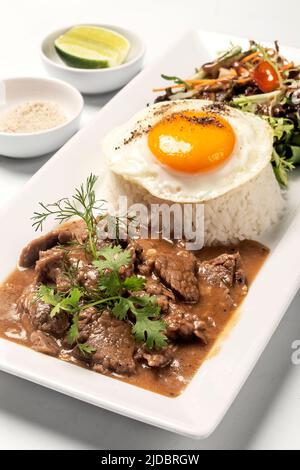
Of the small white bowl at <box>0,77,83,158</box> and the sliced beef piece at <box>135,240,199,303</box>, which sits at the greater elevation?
the sliced beef piece at <box>135,240,199,303</box>

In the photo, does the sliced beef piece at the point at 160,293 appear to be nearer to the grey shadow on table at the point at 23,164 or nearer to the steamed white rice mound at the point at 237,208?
the steamed white rice mound at the point at 237,208

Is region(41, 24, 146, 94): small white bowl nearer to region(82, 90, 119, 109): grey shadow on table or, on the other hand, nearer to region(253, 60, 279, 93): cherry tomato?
region(82, 90, 119, 109): grey shadow on table

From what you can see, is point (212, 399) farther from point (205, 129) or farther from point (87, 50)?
point (87, 50)

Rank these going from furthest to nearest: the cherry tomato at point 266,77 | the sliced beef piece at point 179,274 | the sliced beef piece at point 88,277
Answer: the cherry tomato at point 266,77
the sliced beef piece at point 179,274
the sliced beef piece at point 88,277

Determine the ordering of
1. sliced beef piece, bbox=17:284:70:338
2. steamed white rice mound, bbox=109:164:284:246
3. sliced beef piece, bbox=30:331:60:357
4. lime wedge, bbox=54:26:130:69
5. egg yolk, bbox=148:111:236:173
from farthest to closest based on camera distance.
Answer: lime wedge, bbox=54:26:130:69 < steamed white rice mound, bbox=109:164:284:246 < egg yolk, bbox=148:111:236:173 < sliced beef piece, bbox=17:284:70:338 < sliced beef piece, bbox=30:331:60:357

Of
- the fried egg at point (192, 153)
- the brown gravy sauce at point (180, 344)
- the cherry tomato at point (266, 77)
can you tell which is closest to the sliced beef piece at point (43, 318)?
the brown gravy sauce at point (180, 344)

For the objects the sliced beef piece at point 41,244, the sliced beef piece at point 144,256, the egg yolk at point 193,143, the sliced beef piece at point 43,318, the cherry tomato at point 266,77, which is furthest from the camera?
the cherry tomato at point 266,77

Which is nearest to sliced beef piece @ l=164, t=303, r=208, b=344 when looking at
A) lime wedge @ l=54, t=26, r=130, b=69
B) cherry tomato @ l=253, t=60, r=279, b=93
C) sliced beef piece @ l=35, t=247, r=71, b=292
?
sliced beef piece @ l=35, t=247, r=71, b=292

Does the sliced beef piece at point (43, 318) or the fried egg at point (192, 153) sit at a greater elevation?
the fried egg at point (192, 153)
